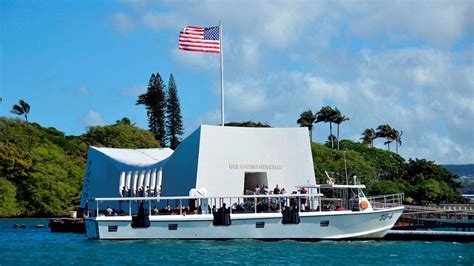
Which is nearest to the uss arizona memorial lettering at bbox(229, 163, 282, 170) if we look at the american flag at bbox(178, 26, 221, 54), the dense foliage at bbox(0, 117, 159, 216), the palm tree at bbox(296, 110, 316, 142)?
the american flag at bbox(178, 26, 221, 54)

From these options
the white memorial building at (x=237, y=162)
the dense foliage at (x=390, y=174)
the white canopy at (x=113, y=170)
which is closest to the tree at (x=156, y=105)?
the dense foliage at (x=390, y=174)

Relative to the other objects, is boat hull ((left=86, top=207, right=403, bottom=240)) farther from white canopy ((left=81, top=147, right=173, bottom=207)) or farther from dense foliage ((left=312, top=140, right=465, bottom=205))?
dense foliage ((left=312, top=140, right=465, bottom=205))

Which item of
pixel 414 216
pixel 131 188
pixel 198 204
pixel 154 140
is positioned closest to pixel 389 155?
pixel 154 140

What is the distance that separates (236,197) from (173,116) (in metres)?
56.6

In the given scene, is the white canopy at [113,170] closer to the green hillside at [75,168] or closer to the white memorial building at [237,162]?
the white memorial building at [237,162]

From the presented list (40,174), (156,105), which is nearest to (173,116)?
(156,105)

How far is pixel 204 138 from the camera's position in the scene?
39531 mm

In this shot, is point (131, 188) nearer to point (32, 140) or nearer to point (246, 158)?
point (246, 158)

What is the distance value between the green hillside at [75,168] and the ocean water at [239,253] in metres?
42.1

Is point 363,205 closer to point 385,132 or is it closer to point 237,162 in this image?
point 237,162

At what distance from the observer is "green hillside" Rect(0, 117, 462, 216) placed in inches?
3078

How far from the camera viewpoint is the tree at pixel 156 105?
90125 millimetres

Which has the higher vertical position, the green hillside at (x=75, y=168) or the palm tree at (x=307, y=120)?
the palm tree at (x=307, y=120)

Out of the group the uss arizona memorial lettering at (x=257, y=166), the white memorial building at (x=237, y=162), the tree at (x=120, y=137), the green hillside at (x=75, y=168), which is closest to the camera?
the white memorial building at (x=237, y=162)
